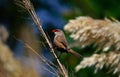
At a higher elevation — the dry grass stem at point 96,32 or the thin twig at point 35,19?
the thin twig at point 35,19

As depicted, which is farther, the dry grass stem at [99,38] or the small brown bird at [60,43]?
the small brown bird at [60,43]

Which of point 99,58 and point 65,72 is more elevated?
point 65,72

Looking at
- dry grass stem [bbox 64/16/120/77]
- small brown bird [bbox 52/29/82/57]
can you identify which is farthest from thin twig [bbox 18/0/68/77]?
small brown bird [bbox 52/29/82/57]

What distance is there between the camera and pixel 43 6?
50.7 feet

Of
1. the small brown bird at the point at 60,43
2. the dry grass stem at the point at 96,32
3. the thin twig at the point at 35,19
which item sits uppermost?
the thin twig at the point at 35,19

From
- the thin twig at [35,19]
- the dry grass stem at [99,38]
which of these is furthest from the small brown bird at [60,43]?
the thin twig at [35,19]

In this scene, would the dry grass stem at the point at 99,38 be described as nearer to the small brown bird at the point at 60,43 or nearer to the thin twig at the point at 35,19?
the small brown bird at the point at 60,43

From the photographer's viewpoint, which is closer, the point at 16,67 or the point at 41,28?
the point at 41,28

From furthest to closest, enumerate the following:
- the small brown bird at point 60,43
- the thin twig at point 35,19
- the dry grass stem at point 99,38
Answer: the small brown bird at point 60,43, the dry grass stem at point 99,38, the thin twig at point 35,19

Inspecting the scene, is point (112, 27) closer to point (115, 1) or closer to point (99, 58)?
point (99, 58)

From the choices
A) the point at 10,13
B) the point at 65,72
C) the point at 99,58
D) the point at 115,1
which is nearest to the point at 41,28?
the point at 65,72

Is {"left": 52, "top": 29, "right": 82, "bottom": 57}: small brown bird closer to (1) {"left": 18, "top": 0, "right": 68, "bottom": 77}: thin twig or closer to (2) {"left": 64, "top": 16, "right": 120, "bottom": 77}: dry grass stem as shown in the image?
(2) {"left": 64, "top": 16, "right": 120, "bottom": 77}: dry grass stem

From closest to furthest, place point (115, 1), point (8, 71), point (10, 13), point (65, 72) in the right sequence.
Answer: point (65, 72), point (8, 71), point (115, 1), point (10, 13)

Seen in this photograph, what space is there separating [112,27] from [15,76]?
1255 mm
